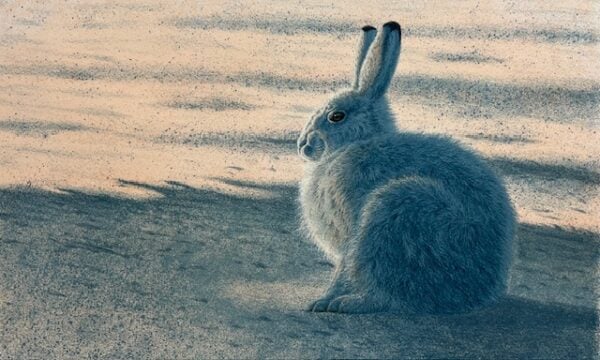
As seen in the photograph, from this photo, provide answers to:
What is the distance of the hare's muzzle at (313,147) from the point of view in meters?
2.25

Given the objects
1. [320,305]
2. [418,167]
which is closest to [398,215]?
[418,167]

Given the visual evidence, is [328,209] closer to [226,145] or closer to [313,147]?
[313,147]

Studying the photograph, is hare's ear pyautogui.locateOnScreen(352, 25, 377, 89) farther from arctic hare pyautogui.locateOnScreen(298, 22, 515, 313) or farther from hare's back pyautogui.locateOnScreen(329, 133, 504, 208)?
hare's back pyautogui.locateOnScreen(329, 133, 504, 208)

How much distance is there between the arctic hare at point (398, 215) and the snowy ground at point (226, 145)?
0.17 metres

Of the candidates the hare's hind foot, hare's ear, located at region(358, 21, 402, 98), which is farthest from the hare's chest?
hare's ear, located at region(358, 21, 402, 98)

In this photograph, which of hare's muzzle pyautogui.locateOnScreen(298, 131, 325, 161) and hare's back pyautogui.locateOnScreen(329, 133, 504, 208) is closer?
hare's back pyautogui.locateOnScreen(329, 133, 504, 208)

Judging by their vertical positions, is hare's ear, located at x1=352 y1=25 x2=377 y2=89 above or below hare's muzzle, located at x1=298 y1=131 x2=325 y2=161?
above

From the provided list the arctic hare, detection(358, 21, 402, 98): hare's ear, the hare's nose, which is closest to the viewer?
the arctic hare

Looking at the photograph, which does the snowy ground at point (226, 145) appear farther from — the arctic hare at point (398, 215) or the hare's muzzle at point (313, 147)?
the hare's muzzle at point (313, 147)

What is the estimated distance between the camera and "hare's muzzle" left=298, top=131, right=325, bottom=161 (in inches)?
88.7

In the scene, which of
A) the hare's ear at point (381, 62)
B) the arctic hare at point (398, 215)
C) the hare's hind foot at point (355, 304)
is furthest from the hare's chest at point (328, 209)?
the hare's ear at point (381, 62)

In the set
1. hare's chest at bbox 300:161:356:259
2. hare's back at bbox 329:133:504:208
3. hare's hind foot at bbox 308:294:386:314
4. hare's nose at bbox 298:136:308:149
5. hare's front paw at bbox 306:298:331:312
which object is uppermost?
hare's back at bbox 329:133:504:208

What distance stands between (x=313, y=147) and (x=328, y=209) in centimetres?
19

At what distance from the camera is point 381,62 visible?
2.17 metres
